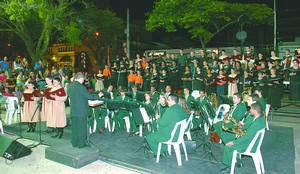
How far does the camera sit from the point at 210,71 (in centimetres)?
1330

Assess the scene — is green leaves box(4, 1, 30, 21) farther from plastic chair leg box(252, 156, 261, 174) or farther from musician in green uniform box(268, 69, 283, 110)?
plastic chair leg box(252, 156, 261, 174)

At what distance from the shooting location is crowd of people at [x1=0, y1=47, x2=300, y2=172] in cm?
624

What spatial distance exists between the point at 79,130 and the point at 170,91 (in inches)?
210

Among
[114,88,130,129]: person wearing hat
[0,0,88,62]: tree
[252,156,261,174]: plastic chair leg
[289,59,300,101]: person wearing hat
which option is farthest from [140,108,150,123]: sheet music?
[0,0,88,62]: tree

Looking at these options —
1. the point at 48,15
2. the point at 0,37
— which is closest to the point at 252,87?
the point at 48,15

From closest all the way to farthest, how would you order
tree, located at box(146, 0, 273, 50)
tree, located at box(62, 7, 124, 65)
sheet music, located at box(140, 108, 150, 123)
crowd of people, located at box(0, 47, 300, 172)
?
crowd of people, located at box(0, 47, 300, 172), sheet music, located at box(140, 108, 150, 123), tree, located at box(146, 0, 273, 50), tree, located at box(62, 7, 124, 65)

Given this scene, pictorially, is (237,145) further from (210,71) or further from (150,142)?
(210,71)

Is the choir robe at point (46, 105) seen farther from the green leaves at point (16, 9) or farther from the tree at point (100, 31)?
the tree at point (100, 31)

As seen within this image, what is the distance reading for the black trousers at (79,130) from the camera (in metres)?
6.55

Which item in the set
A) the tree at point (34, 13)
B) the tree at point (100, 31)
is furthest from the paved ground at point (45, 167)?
the tree at point (100, 31)

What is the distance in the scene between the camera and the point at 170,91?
11.2m

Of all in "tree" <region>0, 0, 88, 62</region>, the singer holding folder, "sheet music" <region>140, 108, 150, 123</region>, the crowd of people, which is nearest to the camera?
the crowd of people

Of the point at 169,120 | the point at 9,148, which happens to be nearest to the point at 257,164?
the point at 169,120

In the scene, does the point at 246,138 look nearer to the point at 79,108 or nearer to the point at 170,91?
the point at 79,108
